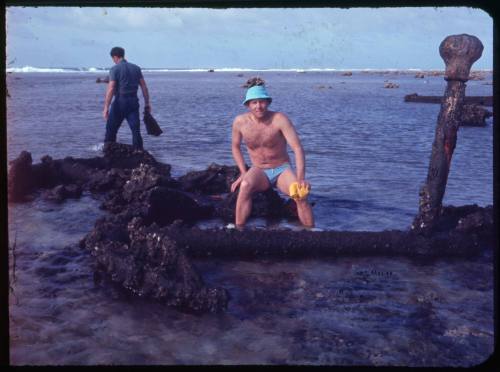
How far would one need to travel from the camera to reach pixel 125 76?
1002 cm

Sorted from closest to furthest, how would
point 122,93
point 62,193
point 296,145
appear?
1. point 296,145
2. point 62,193
3. point 122,93

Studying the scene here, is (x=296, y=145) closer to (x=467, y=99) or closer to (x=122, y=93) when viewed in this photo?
(x=122, y=93)

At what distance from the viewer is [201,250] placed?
18.5 feet

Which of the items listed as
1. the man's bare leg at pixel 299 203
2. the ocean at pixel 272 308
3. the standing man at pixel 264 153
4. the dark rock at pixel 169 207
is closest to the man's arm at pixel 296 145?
the standing man at pixel 264 153

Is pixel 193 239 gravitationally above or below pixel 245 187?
below

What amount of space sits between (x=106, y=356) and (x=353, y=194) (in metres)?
5.86

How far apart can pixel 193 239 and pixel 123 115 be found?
5.47 meters

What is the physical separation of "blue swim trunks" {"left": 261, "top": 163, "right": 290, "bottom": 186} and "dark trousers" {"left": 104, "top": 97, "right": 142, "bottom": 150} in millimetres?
Answer: 4302

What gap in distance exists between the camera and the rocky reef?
4.72 meters

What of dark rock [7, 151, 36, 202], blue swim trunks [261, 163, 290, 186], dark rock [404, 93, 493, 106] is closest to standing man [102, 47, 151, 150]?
dark rock [7, 151, 36, 202]

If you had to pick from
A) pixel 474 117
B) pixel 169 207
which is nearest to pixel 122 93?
pixel 169 207

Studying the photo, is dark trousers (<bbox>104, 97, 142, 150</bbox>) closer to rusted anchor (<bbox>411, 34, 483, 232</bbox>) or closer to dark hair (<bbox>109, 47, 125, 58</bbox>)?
dark hair (<bbox>109, 47, 125, 58</bbox>)
